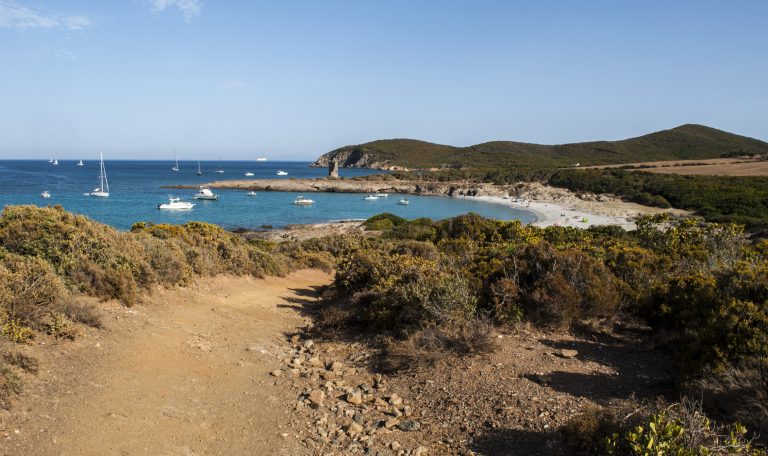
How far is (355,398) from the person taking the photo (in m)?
6.32

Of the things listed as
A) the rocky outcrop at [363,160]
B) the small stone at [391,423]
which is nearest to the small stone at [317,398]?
the small stone at [391,423]

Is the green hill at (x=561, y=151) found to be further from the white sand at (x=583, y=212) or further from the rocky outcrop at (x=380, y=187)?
the white sand at (x=583, y=212)

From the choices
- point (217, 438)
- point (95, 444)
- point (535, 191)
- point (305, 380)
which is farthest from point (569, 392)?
point (535, 191)

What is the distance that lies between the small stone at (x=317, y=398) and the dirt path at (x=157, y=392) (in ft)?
1.01

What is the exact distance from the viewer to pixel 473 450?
498 cm

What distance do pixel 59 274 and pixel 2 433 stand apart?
4.82m

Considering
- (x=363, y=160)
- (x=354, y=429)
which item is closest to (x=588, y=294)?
(x=354, y=429)

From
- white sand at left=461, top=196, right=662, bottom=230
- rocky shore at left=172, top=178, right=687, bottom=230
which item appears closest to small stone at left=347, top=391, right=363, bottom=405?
rocky shore at left=172, top=178, right=687, bottom=230

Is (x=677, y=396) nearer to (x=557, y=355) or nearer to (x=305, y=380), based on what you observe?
(x=557, y=355)

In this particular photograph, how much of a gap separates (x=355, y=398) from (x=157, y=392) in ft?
8.53

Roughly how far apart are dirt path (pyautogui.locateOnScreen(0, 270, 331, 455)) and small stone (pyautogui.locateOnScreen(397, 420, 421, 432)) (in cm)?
123

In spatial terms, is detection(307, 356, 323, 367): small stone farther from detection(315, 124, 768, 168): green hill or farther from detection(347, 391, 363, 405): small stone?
detection(315, 124, 768, 168): green hill

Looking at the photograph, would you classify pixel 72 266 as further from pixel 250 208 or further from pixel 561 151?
pixel 561 151

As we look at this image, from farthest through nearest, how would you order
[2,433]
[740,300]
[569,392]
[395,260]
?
[395,260] → [740,300] → [569,392] → [2,433]
